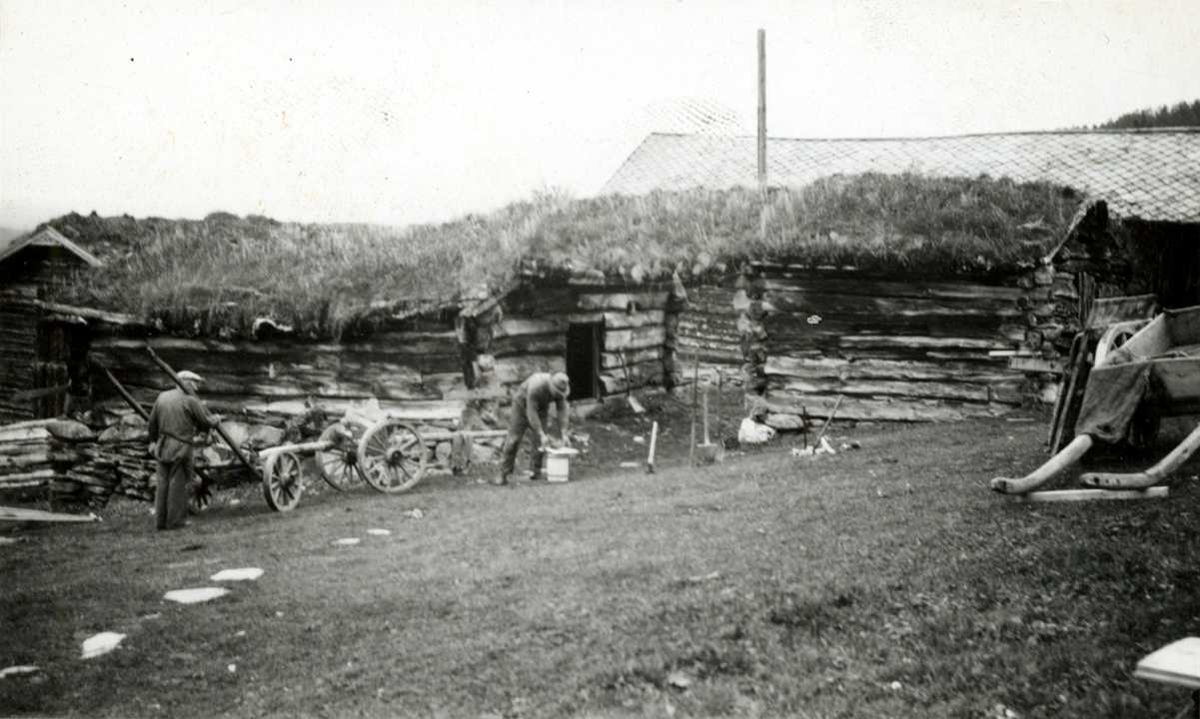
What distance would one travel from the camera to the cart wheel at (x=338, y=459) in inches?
→ 491

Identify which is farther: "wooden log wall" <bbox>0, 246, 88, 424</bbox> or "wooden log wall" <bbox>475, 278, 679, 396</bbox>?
"wooden log wall" <bbox>0, 246, 88, 424</bbox>

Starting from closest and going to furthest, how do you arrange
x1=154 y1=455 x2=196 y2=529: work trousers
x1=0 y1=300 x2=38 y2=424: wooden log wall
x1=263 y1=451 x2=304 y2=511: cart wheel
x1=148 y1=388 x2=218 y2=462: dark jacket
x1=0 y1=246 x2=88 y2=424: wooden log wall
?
x1=148 y1=388 x2=218 y2=462: dark jacket, x1=154 y1=455 x2=196 y2=529: work trousers, x1=263 y1=451 x2=304 y2=511: cart wheel, x1=0 y1=246 x2=88 y2=424: wooden log wall, x1=0 y1=300 x2=38 y2=424: wooden log wall

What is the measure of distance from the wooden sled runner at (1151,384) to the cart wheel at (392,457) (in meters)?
7.44

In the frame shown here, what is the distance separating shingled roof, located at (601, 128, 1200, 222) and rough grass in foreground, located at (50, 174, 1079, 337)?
393 cm

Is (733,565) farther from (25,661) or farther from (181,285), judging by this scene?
(181,285)

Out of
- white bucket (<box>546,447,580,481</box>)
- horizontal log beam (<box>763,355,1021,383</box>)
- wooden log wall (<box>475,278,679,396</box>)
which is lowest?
white bucket (<box>546,447,580,481</box>)

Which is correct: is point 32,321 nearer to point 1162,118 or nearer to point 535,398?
point 535,398

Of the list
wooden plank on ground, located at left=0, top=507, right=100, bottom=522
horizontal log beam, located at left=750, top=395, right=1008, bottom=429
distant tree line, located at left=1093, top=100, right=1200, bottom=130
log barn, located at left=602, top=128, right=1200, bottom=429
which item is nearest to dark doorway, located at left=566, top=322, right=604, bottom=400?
log barn, located at left=602, top=128, right=1200, bottom=429

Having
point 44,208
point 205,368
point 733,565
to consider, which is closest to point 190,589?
point 733,565

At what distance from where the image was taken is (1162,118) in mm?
28938

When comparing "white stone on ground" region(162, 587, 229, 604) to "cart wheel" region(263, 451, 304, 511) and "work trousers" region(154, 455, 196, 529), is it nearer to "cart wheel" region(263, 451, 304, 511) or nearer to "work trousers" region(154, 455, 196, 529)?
"work trousers" region(154, 455, 196, 529)

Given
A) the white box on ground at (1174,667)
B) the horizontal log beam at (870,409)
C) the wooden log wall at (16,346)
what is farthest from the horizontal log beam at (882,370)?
the wooden log wall at (16,346)

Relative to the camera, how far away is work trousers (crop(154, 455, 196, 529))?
10688mm

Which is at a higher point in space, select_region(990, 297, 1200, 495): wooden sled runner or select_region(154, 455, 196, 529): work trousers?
select_region(990, 297, 1200, 495): wooden sled runner
